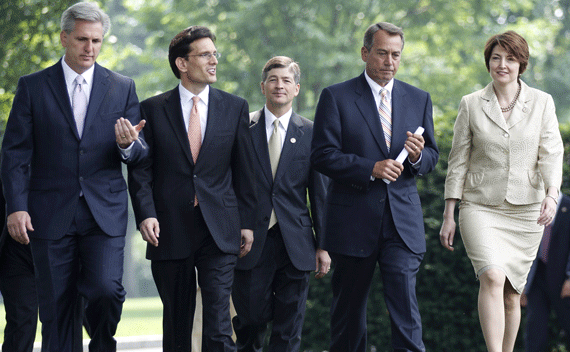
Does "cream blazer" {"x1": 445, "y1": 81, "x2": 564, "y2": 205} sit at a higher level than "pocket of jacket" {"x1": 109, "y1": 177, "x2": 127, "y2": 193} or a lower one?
higher

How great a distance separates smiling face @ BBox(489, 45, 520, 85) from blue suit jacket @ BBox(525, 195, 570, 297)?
1.39 m

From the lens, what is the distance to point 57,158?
A: 554cm

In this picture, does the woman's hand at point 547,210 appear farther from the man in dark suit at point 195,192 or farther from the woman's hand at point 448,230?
the man in dark suit at point 195,192

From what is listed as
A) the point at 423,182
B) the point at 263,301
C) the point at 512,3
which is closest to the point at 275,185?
the point at 263,301

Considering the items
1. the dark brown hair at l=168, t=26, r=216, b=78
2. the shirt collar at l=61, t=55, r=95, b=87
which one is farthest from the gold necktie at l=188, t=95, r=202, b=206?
the shirt collar at l=61, t=55, r=95, b=87

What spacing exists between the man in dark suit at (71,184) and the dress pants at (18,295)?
1.18 meters

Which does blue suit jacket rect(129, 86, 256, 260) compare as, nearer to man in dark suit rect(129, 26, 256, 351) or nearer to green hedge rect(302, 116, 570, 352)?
man in dark suit rect(129, 26, 256, 351)

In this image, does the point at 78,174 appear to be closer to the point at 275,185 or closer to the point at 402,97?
the point at 275,185

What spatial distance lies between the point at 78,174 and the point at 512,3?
19464mm

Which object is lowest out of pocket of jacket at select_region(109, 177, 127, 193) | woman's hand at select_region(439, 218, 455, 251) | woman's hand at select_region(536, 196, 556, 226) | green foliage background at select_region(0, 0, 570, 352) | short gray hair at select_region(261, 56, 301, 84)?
woman's hand at select_region(439, 218, 455, 251)

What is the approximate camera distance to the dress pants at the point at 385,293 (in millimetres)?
5621

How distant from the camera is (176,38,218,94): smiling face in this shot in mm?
6059

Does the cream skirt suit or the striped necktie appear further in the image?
the cream skirt suit

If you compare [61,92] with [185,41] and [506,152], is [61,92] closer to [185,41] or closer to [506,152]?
[185,41]
